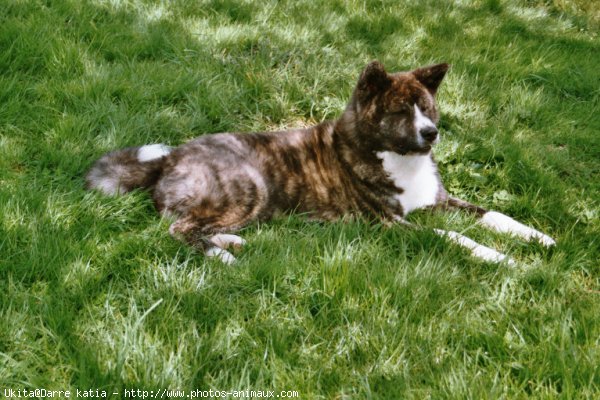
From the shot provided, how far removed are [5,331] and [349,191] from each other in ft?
7.27

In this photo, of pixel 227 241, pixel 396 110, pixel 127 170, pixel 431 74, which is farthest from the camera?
pixel 431 74

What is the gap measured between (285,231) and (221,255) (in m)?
0.49

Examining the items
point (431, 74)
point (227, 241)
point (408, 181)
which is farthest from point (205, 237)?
point (431, 74)

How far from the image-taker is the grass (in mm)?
2268

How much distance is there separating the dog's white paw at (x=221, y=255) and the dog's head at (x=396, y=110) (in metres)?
1.26

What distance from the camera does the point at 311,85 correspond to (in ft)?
16.1

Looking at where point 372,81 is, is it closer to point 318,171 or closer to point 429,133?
point 429,133

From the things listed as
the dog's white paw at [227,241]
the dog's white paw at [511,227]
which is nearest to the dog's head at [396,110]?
the dog's white paw at [511,227]

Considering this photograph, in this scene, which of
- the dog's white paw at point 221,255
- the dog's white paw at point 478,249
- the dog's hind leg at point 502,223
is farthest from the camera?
the dog's hind leg at point 502,223

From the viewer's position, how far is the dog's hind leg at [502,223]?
11.1 feet

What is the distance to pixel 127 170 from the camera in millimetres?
3527

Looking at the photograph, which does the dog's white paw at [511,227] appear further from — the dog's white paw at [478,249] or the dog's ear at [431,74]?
the dog's ear at [431,74]

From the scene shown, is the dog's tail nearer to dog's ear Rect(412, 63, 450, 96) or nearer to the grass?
the grass

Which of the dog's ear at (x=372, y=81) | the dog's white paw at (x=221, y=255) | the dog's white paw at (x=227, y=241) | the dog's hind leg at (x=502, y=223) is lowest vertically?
the dog's white paw at (x=227, y=241)
